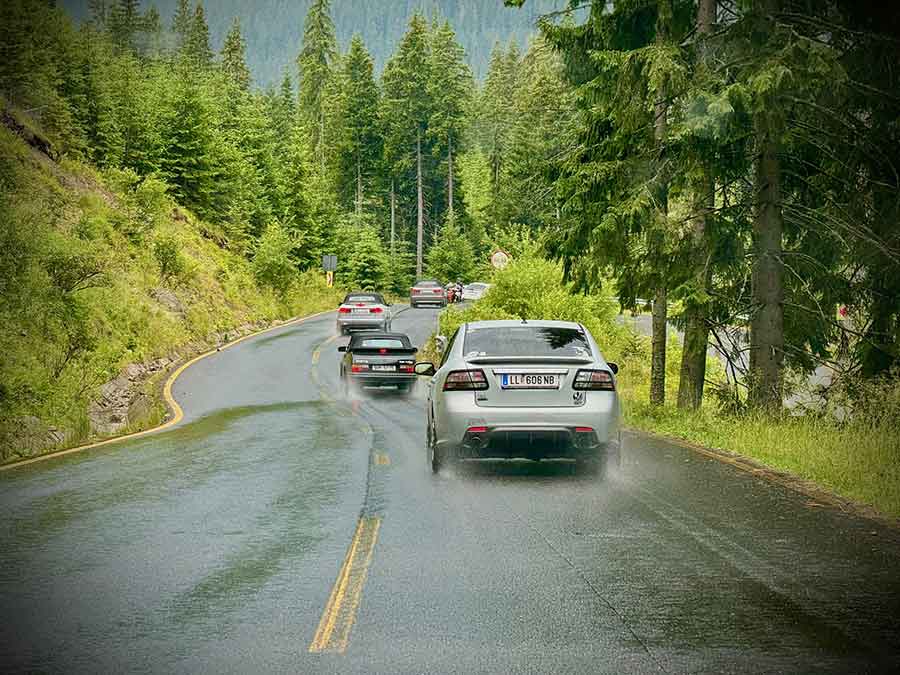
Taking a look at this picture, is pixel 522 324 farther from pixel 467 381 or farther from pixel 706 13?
pixel 706 13

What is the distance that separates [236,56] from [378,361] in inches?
3436

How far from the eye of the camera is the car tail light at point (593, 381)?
454 inches

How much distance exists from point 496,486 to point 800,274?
9.30 m

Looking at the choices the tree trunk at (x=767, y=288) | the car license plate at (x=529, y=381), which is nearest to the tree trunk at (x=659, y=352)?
the tree trunk at (x=767, y=288)

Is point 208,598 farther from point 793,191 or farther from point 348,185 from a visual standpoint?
point 348,185

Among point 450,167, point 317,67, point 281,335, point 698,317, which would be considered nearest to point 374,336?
point 698,317

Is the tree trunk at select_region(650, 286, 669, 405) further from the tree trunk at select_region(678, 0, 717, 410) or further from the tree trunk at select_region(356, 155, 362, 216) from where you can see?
the tree trunk at select_region(356, 155, 362, 216)

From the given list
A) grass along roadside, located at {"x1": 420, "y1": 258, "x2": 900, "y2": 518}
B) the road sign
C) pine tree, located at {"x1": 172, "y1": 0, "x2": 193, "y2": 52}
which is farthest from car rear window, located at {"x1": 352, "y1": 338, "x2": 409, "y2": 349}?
pine tree, located at {"x1": 172, "y1": 0, "x2": 193, "y2": 52}

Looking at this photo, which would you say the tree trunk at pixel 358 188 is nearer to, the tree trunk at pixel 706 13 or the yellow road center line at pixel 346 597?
the tree trunk at pixel 706 13

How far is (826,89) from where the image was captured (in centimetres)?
1636

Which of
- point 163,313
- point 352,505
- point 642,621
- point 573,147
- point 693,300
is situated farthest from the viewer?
point 163,313

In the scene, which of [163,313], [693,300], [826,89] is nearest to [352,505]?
[693,300]

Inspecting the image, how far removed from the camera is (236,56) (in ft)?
348

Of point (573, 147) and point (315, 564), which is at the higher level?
point (573, 147)
